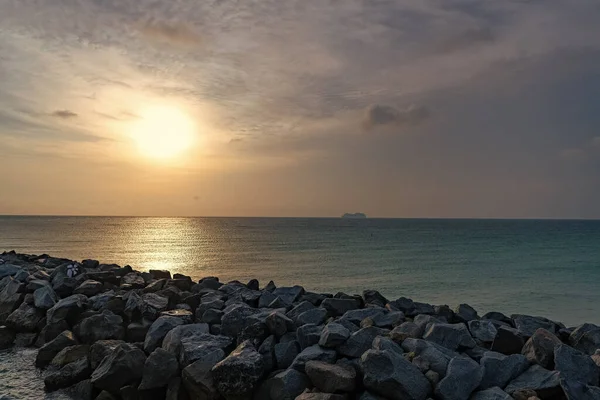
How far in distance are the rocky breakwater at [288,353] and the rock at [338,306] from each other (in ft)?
0.08

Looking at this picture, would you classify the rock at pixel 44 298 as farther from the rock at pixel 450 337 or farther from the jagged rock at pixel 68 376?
the rock at pixel 450 337

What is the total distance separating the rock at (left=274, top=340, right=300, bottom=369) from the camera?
6727 millimetres

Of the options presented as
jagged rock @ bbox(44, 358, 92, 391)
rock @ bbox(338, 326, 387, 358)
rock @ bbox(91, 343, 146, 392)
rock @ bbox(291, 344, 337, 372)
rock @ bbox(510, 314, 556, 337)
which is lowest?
jagged rock @ bbox(44, 358, 92, 391)

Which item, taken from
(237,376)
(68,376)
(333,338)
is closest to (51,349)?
(68,376)

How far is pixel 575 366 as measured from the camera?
20.1ft

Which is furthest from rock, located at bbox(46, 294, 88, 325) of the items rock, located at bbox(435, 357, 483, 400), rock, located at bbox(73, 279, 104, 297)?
rock, located at bbox(435, 357, 483, 400)

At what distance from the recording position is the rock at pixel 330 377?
225 inches

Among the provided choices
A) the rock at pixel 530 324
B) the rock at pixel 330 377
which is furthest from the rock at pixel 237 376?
the rock at pixel 530 324

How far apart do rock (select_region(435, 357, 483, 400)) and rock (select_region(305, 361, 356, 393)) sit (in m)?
1.00

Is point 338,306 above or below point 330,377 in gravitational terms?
above

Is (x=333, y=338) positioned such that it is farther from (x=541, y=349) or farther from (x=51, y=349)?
(x=51, y=349)

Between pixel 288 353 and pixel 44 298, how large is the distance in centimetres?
610

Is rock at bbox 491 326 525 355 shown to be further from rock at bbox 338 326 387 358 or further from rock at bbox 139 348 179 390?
rock at bbox 139 348 179 390

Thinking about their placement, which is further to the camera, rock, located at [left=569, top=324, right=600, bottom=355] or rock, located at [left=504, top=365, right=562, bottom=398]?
rock, located at [left=569, top=324, right=600, bottom=355]
